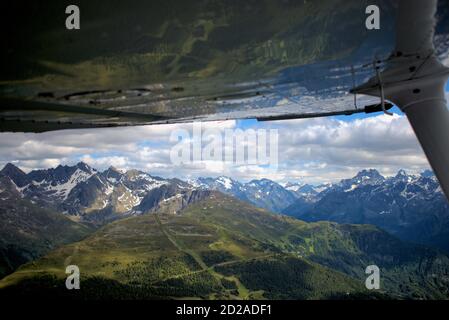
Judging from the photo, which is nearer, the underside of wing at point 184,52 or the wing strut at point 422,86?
the underside of wing at point 184,52

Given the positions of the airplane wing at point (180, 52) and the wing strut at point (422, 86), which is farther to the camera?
the wing strut at point (422, 86)

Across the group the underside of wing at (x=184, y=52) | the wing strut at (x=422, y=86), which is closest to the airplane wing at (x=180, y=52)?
the underside of wing at (x=184, y=52)

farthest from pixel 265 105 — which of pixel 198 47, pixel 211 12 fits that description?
pixel 211 12

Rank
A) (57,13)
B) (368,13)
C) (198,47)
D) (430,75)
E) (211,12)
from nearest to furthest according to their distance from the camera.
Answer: (57,13) → (211,12) → (368,13) → (198,47) → (430,75)

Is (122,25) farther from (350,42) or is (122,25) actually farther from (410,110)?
(410,110)

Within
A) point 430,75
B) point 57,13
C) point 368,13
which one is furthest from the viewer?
point 430,75

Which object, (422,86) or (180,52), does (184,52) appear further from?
(422,86)

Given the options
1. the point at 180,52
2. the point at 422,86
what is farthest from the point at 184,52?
the point at 422,86

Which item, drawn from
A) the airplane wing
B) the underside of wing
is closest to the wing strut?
the underside of wing

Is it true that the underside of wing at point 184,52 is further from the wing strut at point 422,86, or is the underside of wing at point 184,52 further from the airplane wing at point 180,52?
the wing strut at point 422,86

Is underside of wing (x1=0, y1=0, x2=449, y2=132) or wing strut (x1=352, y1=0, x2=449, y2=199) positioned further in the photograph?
wing strut (x1=352, y1=0, x2=449, y2=199)

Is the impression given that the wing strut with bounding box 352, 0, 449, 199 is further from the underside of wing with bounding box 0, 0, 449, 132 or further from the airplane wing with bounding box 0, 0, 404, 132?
the airplane wing with bounding box 0, 0, 404, 132
